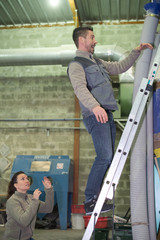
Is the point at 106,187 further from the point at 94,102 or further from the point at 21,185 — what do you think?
the point at 21,185

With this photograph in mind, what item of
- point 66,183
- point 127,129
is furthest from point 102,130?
point 66,183

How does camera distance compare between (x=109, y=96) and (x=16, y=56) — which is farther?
(x=16, y=56)

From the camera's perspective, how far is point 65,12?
6367mm

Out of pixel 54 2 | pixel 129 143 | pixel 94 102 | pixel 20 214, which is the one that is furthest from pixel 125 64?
pixel 54 2

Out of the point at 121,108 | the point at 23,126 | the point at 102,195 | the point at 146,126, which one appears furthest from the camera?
the point at 23,126

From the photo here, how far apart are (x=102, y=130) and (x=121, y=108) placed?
3.49 meters

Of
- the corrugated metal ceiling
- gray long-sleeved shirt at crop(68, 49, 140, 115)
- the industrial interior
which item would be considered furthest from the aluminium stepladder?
the corrugated metal ceiling

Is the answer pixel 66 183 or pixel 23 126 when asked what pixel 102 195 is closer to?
pixel 66 183

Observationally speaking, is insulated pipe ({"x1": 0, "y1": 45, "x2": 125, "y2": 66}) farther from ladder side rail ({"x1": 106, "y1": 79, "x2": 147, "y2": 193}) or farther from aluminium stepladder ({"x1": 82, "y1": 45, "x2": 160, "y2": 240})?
ladder side rail ({"x1": 106, "y1": 79, "x2": 147, "y2": 193})

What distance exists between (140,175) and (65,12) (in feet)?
16.4

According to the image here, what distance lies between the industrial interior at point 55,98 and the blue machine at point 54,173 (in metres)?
0.02

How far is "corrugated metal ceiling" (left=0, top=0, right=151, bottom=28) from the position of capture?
6.03 meters

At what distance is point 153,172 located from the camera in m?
2.32

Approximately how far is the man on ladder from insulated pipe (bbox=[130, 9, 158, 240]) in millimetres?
125
